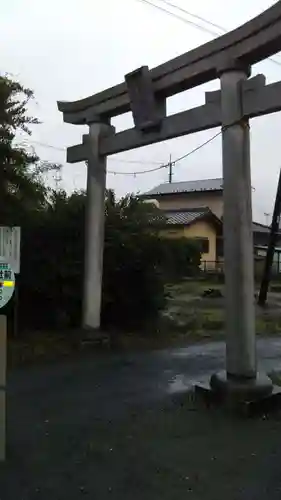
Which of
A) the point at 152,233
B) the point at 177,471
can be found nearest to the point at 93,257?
the point at 152,233

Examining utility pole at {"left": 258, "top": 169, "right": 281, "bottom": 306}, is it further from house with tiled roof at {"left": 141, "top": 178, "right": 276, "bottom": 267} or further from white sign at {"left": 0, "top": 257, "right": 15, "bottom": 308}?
white sign at {"left": 0, "top": 257, "right": 15, "bottom": 308}

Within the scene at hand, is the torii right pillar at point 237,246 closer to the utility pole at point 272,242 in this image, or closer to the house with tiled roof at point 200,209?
the utility pole at point 272,242

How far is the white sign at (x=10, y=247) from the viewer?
14.2 ft

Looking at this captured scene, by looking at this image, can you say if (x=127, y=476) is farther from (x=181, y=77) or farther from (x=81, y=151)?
(x=81, y=151)

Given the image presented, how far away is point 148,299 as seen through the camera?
38.8 ft

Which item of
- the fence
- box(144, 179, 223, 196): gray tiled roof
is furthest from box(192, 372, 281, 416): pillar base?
box(144, 179, 223, 196): gray tiled roof

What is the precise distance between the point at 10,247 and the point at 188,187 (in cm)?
4046

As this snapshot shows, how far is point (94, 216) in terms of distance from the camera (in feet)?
32.4

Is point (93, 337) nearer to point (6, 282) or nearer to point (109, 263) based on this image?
point (109, 263)

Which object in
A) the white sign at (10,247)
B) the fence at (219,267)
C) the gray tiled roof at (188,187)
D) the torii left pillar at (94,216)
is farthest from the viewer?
the gray tiled roof at (188,187)

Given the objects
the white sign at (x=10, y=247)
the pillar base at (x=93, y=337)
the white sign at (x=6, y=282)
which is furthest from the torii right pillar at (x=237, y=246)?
the pillar base at (x=93, y=337)

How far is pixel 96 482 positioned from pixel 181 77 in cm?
513

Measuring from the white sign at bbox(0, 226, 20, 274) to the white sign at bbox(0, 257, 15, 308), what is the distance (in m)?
0.16

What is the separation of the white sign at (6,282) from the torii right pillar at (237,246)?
121 inches
